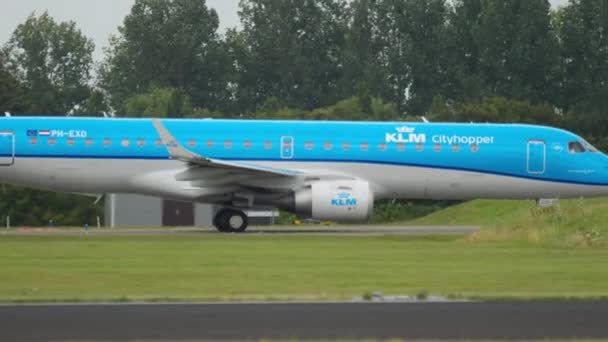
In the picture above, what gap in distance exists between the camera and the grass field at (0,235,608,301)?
20.1 m

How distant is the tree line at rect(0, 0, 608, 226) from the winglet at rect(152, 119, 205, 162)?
4793 centimetres

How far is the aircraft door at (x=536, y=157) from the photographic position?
122 feet

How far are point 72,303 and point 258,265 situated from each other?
21.8 feet

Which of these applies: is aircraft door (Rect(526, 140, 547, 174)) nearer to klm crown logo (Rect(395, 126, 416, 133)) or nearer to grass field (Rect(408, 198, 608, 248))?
grass field (Rect(408, 198, 608, 248))

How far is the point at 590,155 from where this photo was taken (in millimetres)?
37688

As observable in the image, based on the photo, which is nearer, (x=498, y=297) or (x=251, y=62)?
(x=498, y=297)

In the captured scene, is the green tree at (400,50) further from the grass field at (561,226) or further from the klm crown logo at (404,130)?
the grass field at (561,226)

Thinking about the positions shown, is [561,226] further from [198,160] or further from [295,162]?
[198,160]

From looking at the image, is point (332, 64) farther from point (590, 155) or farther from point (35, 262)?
point (35, 262)

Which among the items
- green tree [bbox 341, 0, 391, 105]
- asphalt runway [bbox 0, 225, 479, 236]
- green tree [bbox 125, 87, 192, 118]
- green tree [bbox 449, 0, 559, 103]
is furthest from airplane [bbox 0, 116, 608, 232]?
green tree [bbox 341, 0, 391, 105]

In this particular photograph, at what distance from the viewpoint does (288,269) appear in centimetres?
2381

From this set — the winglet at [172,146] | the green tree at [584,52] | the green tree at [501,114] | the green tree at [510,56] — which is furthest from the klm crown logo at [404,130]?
the green tree at [510,56]

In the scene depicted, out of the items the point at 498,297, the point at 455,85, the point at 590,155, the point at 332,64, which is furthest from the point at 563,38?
the point at 498,297

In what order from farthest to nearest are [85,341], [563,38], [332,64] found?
[332,64], [563,38], [85,341]
